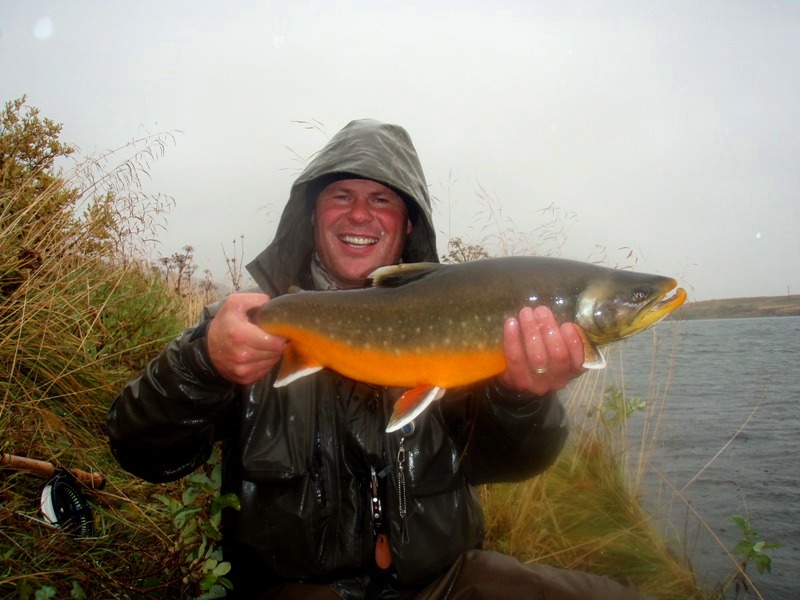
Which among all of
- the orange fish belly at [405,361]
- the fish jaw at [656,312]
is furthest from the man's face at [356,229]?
the fish jaw at [656,312]

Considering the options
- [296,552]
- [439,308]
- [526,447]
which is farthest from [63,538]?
[526,447]

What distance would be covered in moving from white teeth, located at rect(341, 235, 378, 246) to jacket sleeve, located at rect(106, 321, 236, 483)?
1373mm

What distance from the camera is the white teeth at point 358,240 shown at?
145 inches

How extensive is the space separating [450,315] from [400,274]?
1.10 feet

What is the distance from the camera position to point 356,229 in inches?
145

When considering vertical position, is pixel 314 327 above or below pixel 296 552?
above

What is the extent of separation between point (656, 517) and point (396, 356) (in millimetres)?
4274

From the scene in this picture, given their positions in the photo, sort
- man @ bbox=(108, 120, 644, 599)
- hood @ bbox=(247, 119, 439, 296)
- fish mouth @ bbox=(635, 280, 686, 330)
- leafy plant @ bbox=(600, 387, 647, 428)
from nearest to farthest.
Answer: fish mouth @ bbox=(635, 280, 686, 330)
man @ bbox=(108, 120, 644, 599)
hood @ bbox=(247, 119, 439, 296)
leafy plant @ bbox=(600, 387, 647, 428)

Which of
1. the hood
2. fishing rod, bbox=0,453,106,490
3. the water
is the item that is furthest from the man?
the water

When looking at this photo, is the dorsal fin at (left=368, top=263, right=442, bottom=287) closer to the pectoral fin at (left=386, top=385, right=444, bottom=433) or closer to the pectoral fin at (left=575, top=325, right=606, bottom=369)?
the pectoral fin at (left=386, top=385, right=444, bottom=433)

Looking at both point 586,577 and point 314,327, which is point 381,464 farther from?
point 586,577

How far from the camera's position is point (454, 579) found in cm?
269

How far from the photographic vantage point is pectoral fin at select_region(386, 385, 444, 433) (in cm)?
229

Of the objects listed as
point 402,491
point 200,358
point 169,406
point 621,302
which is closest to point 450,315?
point 621,302
